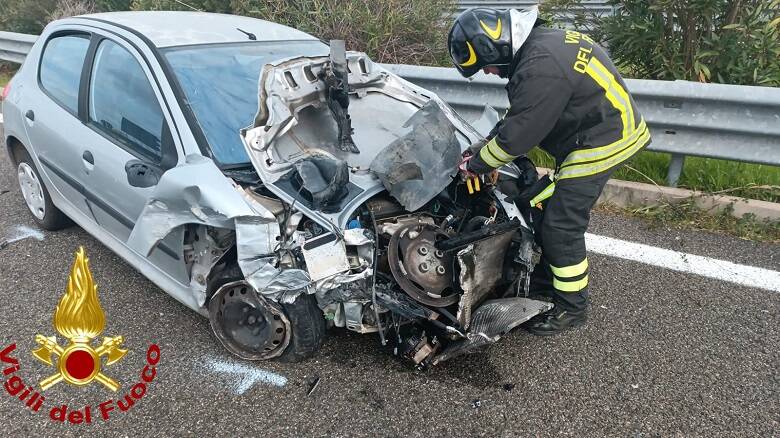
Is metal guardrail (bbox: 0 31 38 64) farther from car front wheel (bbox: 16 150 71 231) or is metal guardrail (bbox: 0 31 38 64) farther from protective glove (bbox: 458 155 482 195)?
protective glove (bbox: 458 155 482 195)

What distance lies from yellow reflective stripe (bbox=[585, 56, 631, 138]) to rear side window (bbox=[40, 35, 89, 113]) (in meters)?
2.90

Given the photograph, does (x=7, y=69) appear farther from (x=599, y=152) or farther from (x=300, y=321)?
(x=599, y=152)

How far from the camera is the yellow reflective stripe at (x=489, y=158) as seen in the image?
268cm

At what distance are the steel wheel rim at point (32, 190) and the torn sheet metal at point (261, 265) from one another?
2.31m

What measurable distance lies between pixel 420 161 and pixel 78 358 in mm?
1909

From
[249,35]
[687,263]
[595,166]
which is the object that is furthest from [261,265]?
[687,263]

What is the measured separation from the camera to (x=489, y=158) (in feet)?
8.81

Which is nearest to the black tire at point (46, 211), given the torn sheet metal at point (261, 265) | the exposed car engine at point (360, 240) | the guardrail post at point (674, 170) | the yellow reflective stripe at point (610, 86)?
the exposed car engine at point (360, 240)

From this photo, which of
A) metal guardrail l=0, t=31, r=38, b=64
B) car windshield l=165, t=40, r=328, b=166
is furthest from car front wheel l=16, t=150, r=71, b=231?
metal guardrail l=0, t=31, r=38, b=64

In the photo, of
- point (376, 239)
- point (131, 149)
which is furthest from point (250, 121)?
point (376, 239)

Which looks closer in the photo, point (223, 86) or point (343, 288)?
point (343, 288)

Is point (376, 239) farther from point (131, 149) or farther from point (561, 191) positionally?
point (131, 149)

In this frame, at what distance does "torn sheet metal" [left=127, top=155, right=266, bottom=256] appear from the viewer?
8.07 feet

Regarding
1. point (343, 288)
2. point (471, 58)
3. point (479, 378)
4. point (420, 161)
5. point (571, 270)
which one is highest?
point (471, 58)
